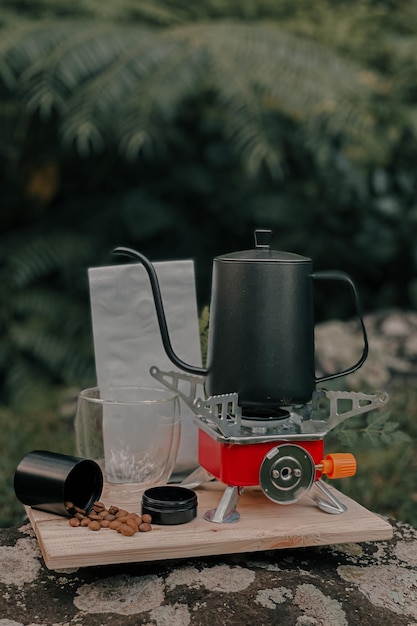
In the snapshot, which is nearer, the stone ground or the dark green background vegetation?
the stone ground

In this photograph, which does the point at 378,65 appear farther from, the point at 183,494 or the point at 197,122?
the point at 183,494

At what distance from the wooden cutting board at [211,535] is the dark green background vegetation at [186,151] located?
4.94 ft

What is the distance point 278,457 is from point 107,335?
488 mm

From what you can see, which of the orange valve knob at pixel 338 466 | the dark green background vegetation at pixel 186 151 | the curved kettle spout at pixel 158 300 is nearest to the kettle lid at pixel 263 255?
the curved kettle spout at pixel 158 300

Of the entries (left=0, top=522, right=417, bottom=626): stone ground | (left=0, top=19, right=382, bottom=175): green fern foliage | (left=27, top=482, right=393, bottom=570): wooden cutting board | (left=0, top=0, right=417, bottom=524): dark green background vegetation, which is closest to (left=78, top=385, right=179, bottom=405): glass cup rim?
(left=27, top=482, right=393, bottom=570): wooden cutting board

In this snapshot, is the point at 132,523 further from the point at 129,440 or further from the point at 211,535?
the point at 129,440

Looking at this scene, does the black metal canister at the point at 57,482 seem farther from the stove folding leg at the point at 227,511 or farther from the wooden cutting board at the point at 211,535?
the stove folding leg at the point at 227,511

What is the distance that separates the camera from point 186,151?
14.1 feet

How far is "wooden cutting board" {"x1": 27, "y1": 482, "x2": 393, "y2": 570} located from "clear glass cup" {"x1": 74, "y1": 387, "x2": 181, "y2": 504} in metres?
0.09

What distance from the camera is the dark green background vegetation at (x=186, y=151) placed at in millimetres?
3254

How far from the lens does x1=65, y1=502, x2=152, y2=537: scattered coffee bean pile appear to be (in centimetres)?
138

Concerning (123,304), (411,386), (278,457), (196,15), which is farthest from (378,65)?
(278,457)

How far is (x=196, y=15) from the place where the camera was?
3781 mm

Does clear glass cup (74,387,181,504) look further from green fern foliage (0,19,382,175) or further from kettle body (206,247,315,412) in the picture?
green fern foliage (0,19,382,175)
